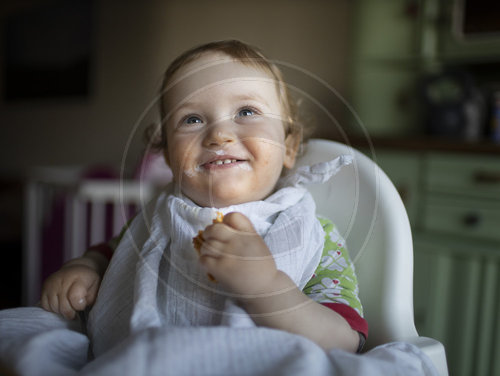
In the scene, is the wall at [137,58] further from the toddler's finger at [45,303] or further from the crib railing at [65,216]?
the toddler's finger at [45,303]

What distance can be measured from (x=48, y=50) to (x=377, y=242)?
11.0 feet

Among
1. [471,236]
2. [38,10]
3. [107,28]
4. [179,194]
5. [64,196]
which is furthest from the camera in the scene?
[38,10]

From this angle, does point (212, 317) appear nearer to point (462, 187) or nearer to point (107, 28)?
point (462, 187)

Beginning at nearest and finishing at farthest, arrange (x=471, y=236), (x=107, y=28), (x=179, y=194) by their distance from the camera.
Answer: (x=179, y=194) → (x=471, y=236) → (x=107, y=28)

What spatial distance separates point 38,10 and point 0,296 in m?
2.18

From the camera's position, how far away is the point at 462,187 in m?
1.29

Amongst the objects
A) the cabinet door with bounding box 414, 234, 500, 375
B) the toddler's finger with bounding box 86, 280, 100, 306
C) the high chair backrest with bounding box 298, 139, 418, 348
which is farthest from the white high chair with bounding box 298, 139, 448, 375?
the cabinet door with bounding box 414, 234, 500, 375

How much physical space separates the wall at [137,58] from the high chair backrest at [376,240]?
85 cm

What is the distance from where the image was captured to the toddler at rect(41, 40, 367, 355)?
0.43 m

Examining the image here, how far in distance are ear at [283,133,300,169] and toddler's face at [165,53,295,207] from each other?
4 cm

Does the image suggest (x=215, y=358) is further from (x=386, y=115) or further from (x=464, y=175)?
(x=386, y=115)

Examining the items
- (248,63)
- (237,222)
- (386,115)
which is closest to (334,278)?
(237,222)

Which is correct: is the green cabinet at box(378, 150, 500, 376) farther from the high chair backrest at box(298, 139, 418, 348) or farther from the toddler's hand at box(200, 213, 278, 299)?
the toddler's hand at box(200, 213, 278, 299)

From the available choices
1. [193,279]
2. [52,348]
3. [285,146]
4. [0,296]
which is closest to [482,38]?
[285,146]
